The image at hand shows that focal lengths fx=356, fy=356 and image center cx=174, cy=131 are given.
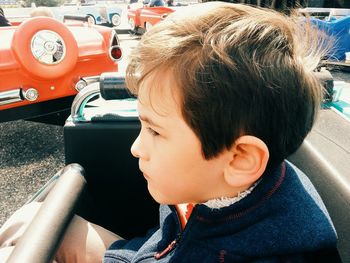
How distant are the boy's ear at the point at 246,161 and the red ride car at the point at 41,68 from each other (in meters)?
1.47

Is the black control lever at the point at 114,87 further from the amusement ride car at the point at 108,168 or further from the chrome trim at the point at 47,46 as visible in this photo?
the chrome trim at the point at 47,46

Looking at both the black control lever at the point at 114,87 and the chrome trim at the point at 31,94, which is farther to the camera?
the chrome trim at the point at 31,94

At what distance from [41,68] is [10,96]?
0.22 meters

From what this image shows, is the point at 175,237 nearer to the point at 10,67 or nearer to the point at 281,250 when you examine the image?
the point at 281,250

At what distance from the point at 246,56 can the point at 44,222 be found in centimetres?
52

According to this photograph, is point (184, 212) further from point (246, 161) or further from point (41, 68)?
point (41, 68)

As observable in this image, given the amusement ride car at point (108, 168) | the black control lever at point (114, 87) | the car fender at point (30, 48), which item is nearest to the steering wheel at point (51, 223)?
→ the amusement ride car at point (108, 168)

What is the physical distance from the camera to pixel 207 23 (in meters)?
0.59

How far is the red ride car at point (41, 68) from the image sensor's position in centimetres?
177

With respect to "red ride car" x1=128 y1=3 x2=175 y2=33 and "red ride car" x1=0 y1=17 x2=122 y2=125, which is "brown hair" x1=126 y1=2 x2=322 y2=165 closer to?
"red ride car" x1=0 y1=17 x2=122 y2=125

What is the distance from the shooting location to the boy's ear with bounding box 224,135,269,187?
1.87ft

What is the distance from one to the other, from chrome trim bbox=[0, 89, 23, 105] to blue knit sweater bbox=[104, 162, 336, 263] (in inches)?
57.7

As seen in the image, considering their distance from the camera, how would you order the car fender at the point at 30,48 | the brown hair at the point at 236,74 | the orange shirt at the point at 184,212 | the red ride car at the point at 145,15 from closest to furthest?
the brown hair at the point at 236,74 < the orange shirt at the point at 184,212 < the car fender at the point at 30,48 < the red ride car at the point at 145,15

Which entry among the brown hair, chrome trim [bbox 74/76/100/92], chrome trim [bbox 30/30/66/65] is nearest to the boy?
the brown hair
